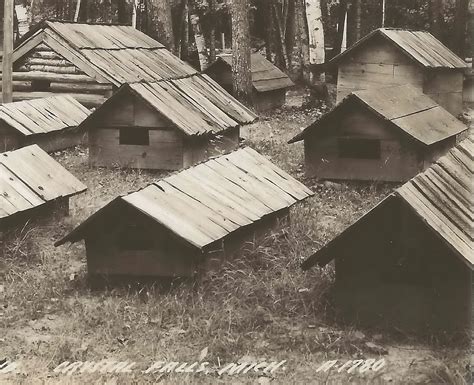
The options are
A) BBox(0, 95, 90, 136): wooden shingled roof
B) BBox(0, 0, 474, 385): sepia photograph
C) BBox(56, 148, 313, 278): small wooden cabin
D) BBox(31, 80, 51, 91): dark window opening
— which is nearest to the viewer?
BBox(0, 0, 474, 385): sepia photograph

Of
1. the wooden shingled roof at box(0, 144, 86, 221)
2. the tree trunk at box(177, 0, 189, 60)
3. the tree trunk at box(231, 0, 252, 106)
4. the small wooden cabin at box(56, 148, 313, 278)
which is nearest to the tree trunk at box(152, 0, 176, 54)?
the tree trunk at box(231, 0, 252, 106)

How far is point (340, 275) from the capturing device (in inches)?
341

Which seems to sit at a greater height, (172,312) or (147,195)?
(147,195)

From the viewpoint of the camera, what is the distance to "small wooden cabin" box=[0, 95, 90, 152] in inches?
630

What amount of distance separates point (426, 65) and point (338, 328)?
12.2 meters

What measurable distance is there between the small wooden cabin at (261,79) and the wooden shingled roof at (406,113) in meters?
7.67

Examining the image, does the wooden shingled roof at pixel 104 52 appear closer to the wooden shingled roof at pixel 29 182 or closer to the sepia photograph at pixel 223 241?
the sepia photograph at pixel 223 241

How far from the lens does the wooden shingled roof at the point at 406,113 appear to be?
13.8m

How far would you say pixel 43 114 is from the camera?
17.0 m

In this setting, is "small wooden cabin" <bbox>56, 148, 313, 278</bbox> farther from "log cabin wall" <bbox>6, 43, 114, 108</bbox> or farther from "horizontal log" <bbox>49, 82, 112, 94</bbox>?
"log cabin wall" <bbox>6, 43, 114, 108</bbox>

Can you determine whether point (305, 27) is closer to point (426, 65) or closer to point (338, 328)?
point (426, 65)

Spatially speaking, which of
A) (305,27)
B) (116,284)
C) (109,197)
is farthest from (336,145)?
(305,27)

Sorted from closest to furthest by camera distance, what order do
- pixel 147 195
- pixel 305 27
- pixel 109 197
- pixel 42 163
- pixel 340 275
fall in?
pixel 340 275
pixel 147 195
pixel 42 163
pixel 109 197
pixel 305 27

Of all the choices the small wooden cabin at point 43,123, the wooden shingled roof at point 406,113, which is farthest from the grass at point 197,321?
the small wooden cabin at point 43,123
